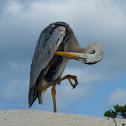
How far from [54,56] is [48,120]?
1714mm

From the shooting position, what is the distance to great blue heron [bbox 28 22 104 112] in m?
7.55

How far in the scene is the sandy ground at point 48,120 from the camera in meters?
6.85

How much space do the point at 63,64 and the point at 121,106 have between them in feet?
15.3

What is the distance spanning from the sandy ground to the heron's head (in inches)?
54.6

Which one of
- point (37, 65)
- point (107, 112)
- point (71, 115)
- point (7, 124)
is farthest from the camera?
point (107, 112)

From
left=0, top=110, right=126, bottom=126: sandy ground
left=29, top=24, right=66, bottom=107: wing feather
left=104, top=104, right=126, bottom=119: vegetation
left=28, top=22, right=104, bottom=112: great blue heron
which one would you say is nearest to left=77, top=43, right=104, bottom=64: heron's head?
left=28, top=22, right=104, bottom=112: great blue heron

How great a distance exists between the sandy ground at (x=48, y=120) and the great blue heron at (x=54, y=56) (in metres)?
0.82

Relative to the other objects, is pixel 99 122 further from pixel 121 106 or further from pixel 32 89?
pixel 121 106

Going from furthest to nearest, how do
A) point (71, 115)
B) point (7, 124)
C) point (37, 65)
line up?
point (37, 65), point (71, 115), point (7, 124)

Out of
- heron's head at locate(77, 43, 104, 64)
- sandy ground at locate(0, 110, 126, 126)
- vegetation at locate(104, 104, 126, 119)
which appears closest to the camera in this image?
sandy ground at locate(0, 110, 126, 126)

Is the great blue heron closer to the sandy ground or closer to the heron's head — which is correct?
the heron's head

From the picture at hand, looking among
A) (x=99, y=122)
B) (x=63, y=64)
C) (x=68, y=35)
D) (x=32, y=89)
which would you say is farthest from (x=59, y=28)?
(x=99, y=122)

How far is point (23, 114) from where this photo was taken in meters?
7.41

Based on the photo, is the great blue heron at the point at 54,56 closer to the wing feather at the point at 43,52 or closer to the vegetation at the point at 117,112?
the wing feather at the point at 43,52
